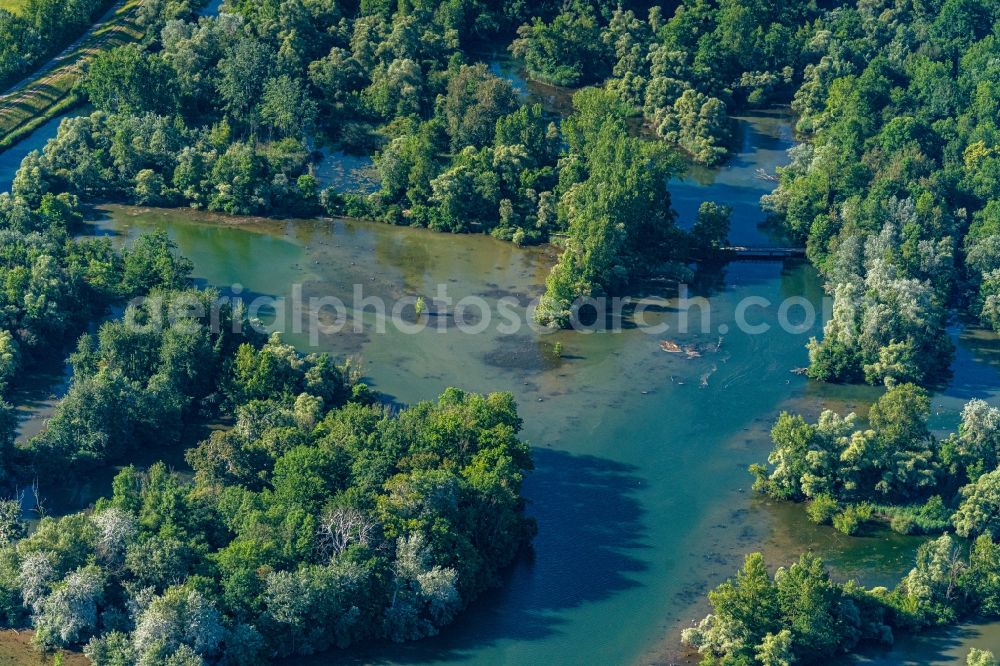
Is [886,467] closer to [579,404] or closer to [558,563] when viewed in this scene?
[579,404]

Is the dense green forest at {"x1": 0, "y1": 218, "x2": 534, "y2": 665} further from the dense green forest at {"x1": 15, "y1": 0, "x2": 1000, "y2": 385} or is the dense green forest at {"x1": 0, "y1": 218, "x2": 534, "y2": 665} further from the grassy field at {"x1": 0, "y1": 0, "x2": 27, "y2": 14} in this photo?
the grassy field at {"x1": 0, "y1": 0, "x2": 27, "y2": 14}

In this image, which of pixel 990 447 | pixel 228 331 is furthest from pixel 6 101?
pixel 990 447

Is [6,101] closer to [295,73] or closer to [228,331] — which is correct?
[295,73]

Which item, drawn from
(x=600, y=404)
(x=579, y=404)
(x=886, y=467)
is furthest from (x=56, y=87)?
(x=886, y=467)

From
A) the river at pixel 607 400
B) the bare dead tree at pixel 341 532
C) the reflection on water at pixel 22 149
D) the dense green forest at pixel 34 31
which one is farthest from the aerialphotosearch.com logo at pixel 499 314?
the dense green forest at pixel 34 31

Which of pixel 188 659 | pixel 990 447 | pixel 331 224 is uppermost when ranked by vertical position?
pixel 331 224

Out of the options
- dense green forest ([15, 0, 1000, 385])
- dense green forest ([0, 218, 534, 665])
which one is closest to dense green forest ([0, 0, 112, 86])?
dense green forest ([15, 0, 1000, 385])
